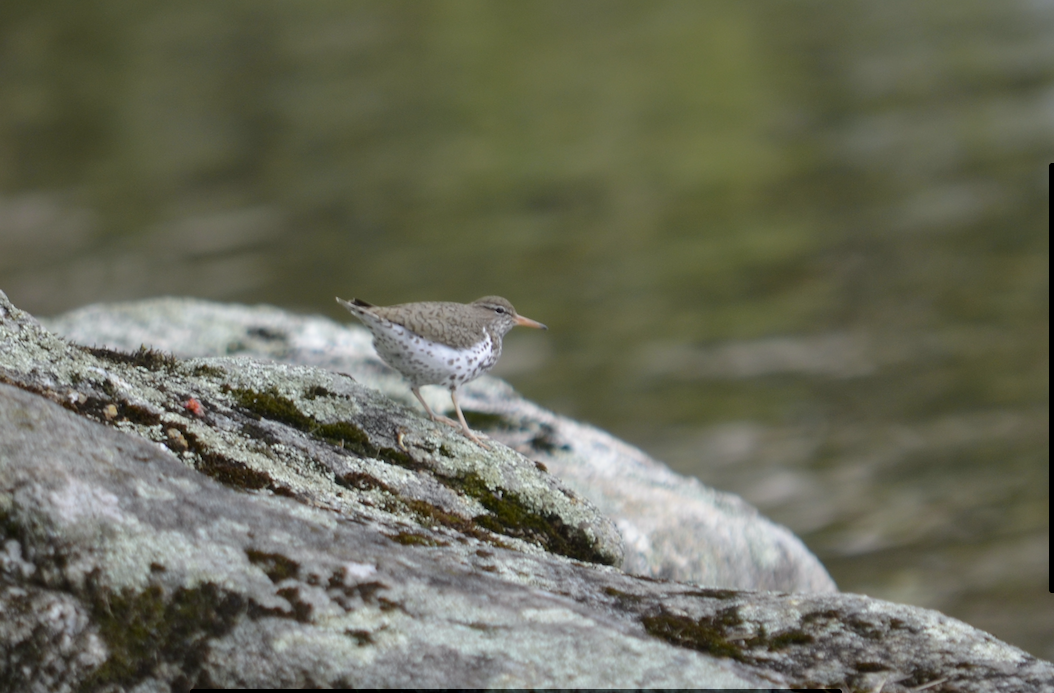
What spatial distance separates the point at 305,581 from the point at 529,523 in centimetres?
183

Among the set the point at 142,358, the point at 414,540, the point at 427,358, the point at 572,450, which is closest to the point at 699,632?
the point at 414,540

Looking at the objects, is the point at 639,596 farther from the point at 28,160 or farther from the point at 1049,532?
the point at 28,160

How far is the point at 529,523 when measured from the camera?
17.7 ft

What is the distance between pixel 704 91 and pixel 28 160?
2150 centimetres

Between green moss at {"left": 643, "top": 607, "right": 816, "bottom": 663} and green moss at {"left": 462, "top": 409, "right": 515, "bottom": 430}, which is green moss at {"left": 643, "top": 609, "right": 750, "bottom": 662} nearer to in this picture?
green moss at {"left": 643, "top": 607, "right": 816, "bottom": 663}

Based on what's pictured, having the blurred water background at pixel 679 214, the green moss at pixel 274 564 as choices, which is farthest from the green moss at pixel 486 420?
the blurred water background at pixel 679 214

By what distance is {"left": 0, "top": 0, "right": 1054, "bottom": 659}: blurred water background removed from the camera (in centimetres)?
1425

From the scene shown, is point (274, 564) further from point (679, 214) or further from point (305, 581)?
point (679, 214)

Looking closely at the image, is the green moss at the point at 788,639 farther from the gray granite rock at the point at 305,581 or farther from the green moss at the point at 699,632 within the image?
the green moss at the point at 699,632

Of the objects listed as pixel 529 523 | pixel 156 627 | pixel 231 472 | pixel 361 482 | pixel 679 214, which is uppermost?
pixel 679 214

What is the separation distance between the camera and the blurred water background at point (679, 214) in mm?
14250

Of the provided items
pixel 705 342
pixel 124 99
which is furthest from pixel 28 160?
pixel 705 342

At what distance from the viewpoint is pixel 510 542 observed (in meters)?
4.96

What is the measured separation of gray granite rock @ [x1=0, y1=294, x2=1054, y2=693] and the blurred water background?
7.95 m
